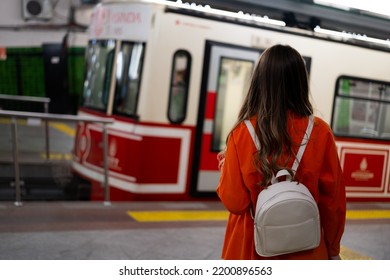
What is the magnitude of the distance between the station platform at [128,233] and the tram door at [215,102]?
0.71 meters

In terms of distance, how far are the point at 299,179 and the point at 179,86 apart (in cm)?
289

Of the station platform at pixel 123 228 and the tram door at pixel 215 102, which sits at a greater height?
the tram door at pixel 215 102

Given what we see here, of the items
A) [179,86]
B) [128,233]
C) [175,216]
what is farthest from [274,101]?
[179,86]

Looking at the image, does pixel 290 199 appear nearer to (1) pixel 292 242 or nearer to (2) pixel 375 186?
(1) pixel 292 242

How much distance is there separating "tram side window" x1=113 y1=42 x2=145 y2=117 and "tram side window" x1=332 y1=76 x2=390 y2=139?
5.98 ft

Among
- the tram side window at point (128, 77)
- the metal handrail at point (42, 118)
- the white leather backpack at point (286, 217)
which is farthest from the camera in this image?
the tram side window at point (128, 77)

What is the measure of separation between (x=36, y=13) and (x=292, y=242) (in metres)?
2.22

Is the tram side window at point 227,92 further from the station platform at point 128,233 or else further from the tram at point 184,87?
the station platform at point 128,233

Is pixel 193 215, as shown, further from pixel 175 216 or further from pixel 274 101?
pixel 274 101

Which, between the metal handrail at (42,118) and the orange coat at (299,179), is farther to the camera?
the metal handrail at (42,118)

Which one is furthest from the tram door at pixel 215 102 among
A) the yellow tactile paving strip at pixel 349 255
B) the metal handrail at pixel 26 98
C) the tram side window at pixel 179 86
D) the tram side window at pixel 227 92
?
the yellow tactile paving strip at pixel 349 255

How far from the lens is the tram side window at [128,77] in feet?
13.8

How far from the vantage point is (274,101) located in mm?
1524

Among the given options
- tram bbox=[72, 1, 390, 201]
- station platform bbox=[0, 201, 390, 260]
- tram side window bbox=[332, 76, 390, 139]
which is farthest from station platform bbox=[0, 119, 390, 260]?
tram side window bbox=[332, 76, 390, 139]
